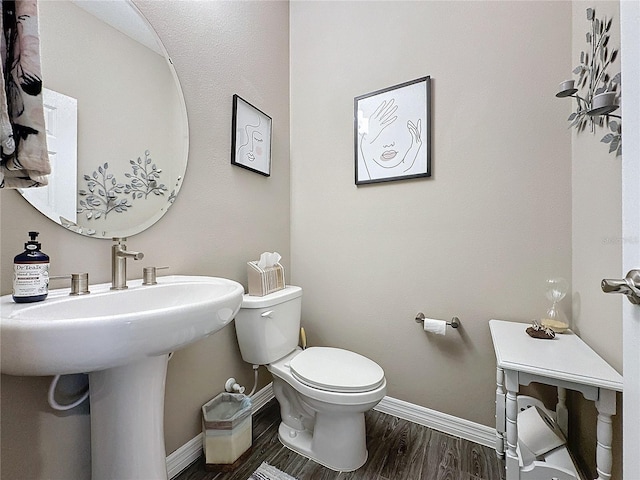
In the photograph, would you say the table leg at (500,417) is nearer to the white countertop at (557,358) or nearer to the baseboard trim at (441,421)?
the white countertop at (557,358)

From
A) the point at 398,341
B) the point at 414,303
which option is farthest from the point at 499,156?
the point at 398,341

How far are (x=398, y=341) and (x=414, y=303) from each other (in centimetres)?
24

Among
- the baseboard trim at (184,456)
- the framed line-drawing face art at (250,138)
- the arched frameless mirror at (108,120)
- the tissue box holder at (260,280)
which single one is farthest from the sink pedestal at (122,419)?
the framed line-drawing face art at (250,138)

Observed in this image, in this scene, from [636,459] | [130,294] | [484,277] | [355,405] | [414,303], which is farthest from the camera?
[414,303]

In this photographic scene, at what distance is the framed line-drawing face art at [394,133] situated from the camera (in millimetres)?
1490

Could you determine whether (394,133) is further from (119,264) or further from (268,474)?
(268,474)

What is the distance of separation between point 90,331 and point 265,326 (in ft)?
2.80

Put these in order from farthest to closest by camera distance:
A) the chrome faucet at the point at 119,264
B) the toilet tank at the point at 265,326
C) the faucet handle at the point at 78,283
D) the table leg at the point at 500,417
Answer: the toilet tank at the point at 265,326, the table leg at the point at 500,417, the chrome faucet at the point at 119,264, the faucet handle at the point at 78,283

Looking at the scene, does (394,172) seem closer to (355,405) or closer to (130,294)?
(355,405)

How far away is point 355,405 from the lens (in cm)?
113

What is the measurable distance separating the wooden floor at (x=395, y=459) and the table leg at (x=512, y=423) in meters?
0.33

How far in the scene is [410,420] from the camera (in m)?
1.53

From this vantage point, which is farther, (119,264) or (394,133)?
(394,133)

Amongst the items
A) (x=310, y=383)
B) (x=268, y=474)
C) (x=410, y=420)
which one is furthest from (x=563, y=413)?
(x=268, y=474)
